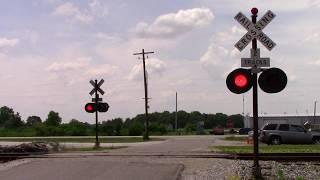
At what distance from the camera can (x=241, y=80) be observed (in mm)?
13023

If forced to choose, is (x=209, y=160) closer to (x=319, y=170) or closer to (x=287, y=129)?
(x=319, y=170)

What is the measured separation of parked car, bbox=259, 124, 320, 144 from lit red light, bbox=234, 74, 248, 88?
2679 centimetres

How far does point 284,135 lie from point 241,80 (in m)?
27.3

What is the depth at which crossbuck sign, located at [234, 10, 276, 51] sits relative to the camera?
43.0 feet

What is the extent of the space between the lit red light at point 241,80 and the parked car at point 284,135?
87.9ft

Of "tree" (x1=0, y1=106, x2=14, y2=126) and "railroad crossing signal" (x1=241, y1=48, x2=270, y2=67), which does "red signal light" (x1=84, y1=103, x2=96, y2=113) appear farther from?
"tree" (x1=0, y1=106, x2=14, y2=126)

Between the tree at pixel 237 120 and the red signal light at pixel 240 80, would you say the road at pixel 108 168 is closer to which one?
the red signal light at pixel 240 80

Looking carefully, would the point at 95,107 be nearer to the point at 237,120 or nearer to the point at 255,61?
the point at 255,61

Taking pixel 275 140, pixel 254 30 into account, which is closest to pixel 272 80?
pixel 254 30

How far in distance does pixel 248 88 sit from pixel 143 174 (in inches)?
179

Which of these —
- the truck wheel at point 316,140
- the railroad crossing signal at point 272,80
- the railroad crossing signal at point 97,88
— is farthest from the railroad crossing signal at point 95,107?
the railroad crossing signal at point 272,80

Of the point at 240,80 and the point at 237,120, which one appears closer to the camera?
the point at 240,80

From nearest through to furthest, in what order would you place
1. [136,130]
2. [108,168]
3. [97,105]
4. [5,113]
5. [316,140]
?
1. [108,168]
2. [97,105]
3. [316,140]
4. [136,130]
5. [5,113]

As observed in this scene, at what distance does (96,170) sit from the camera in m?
17.1
